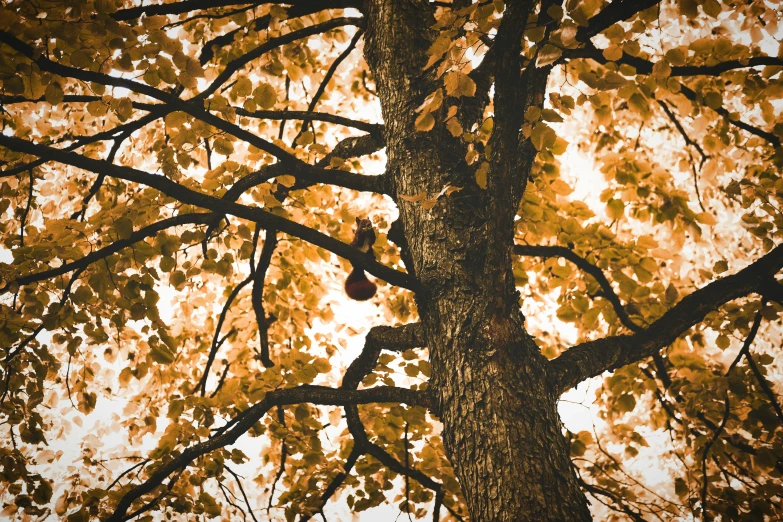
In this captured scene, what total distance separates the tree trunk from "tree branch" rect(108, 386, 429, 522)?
0.19m

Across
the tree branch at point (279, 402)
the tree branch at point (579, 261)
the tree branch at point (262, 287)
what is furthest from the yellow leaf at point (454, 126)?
the tree branch at point (262, 287)

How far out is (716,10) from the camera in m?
2.37

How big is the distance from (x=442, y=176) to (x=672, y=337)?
1.37m

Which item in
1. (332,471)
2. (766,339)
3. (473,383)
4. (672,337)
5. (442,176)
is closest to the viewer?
(473,383)

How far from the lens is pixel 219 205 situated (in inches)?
89.3

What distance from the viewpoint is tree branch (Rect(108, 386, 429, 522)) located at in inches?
92.5

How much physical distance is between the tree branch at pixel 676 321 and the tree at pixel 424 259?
1cm

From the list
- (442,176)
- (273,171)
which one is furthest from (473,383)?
(273,171)

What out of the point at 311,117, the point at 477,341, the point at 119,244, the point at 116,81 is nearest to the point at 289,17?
the point at 311,117

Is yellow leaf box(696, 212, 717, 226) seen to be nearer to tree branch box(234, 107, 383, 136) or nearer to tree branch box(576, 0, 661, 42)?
tree branch box(576, 0, 661, 42)

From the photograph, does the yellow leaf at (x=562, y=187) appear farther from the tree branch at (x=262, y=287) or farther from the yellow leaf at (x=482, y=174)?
the tree branch at (x=262, y=287)

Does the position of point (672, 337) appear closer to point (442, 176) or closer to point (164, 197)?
point (442, 176)

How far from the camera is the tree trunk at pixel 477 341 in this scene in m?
1.81

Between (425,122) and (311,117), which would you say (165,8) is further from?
(425,122)
